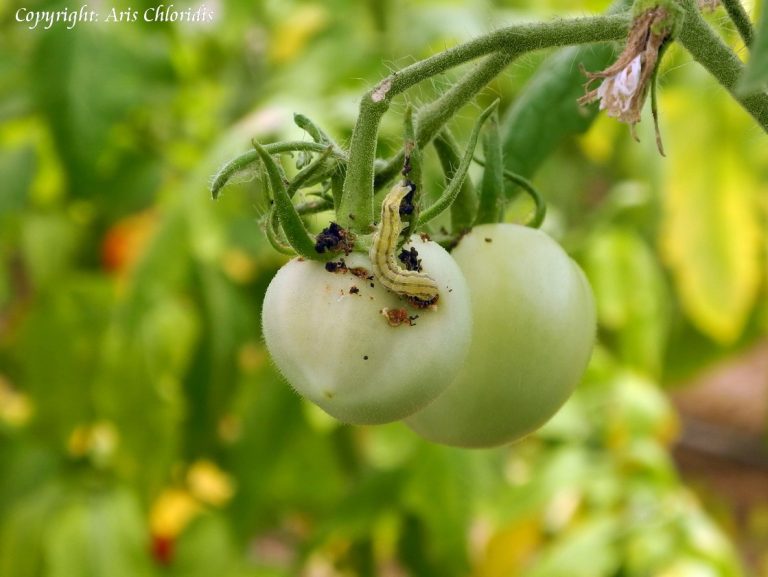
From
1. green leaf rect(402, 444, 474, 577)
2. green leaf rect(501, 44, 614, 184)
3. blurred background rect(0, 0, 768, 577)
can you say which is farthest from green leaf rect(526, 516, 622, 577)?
green leaf rect(501, 44, 614, 184)

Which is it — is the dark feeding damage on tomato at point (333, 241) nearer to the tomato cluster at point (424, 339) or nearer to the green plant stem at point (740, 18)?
the tomato cluster at point (424, 339)

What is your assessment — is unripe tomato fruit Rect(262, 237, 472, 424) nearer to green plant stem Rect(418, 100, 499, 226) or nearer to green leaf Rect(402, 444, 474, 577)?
green plant stem Rect(418, 100, 499, 226)

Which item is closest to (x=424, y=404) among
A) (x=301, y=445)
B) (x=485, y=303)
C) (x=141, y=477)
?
(x=485, y=303)

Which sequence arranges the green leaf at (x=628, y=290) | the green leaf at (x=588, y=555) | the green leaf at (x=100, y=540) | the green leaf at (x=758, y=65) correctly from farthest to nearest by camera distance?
the green leaf at (x=628, y=290)
the green leaf at (x=100, y=540)
the green leaf at (x=588, y=555)
the green leaf at (x=758, y=65)

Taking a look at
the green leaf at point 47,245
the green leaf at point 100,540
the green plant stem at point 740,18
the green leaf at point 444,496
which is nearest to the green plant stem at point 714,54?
the green plant stem at point 740,18

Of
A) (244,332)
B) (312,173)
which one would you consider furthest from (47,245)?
(312,173)
